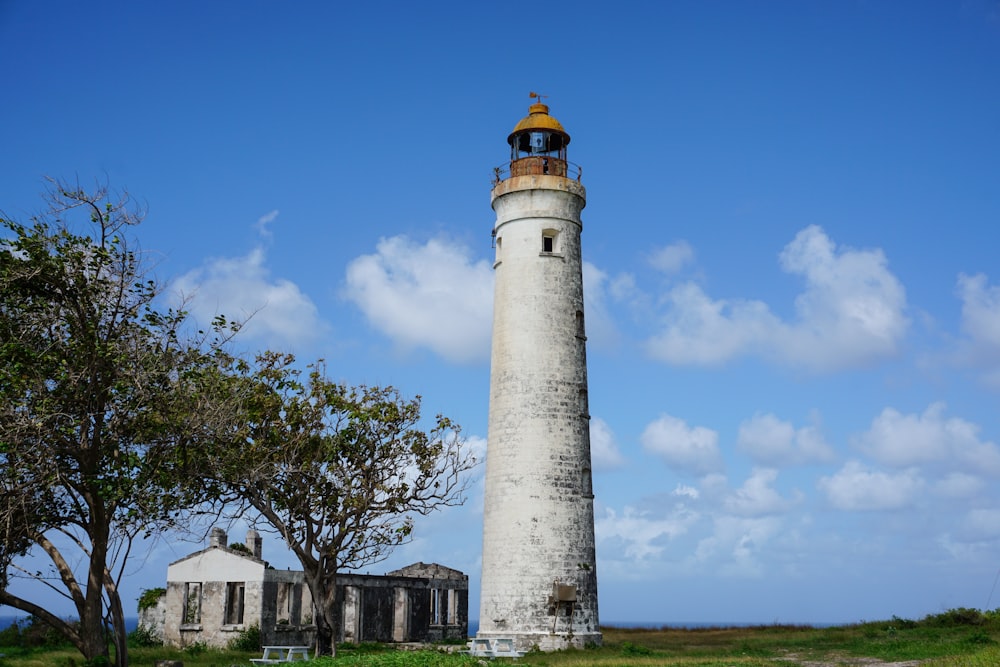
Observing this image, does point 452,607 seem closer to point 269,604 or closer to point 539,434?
point 269,604

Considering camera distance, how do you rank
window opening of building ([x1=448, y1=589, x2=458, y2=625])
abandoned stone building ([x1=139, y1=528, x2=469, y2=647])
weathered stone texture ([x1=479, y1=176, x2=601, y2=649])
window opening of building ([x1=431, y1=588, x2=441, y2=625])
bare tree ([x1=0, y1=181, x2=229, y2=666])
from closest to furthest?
bare tree ([x1=0, y1=181, x2=229, y2=666]) → weathered stone texture ([x1=479, y1=176, x2=601, y2=649]) → abandoned stone building ([x1=139, y1=528, x2=469, y2=647]) → window opening of building ([x1=431, y1=588, x2=441, y2=625]) → window opening of building ([x1=448, y1=589, x2=458, y2=625])

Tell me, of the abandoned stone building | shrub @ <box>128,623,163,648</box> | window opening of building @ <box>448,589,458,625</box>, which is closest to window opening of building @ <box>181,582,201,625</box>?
the abandoned stone building

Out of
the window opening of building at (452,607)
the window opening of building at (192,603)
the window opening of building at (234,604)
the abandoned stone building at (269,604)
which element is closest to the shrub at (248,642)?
the abandoned stone building at (269,604)

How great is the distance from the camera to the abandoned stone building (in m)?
36.5

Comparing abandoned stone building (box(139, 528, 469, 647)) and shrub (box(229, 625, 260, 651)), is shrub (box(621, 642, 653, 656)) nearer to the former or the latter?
abandoned stone building (box(139, 528, 469, 647))

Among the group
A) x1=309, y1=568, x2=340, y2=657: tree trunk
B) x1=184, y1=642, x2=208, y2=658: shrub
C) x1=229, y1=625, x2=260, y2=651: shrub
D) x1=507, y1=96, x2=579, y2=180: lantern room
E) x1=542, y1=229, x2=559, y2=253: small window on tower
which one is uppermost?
x1=507, y1=96, x2=579, y2=180: lantern room

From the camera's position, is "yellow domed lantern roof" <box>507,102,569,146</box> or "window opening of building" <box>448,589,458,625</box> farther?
"window opening of building" <box>448,589,458,625</box>

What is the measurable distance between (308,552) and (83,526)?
Answer: 8436 millimetres

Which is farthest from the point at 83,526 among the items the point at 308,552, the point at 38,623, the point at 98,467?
the point at 38,623

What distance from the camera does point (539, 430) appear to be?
33.0 meters

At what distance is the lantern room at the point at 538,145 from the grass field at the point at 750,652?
58.0 ft

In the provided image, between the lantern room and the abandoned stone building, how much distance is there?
1807 centimetres

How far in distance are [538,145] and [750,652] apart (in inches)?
783

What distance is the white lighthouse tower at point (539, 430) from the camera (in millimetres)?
→ 31938
